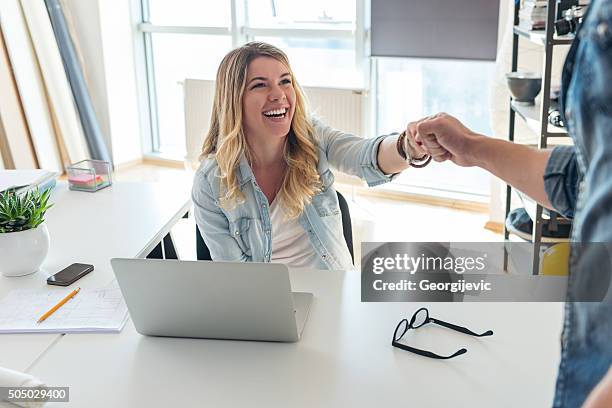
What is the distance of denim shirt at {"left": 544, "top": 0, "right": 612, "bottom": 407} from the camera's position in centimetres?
61

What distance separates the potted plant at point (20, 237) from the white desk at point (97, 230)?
3 centimetres

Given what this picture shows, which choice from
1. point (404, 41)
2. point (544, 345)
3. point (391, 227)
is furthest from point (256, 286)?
point (404, 41)

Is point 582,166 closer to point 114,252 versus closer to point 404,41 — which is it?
point 114,252

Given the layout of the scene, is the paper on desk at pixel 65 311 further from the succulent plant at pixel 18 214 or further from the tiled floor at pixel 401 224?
the tiled floor at pixel 401 224

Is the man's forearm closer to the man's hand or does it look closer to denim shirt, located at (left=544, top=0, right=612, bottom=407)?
the man's hand

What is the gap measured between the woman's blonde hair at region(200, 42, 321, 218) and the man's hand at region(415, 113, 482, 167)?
1.25ft

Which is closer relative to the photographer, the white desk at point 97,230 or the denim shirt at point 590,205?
the denim shirt at point 590,205

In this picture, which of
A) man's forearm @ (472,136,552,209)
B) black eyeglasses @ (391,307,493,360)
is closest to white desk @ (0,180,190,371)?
black eyeglasses @ (391,307,493,360)

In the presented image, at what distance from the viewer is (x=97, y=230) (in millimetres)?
2049

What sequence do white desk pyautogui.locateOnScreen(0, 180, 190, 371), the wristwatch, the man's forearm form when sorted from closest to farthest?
the man's forearm < white desk pyautogui.locateOnScreen(0, 180, 190, 371) < the wristwatch

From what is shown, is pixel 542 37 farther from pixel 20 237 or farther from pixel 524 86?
pixel 20 237

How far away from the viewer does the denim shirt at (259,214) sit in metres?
1.98

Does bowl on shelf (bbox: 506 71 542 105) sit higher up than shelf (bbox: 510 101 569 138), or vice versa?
bowl on shelf (bbox: 506 71 542 105)

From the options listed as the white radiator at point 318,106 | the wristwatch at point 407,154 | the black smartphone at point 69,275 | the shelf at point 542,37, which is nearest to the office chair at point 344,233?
the wristwatch at point 407,154
